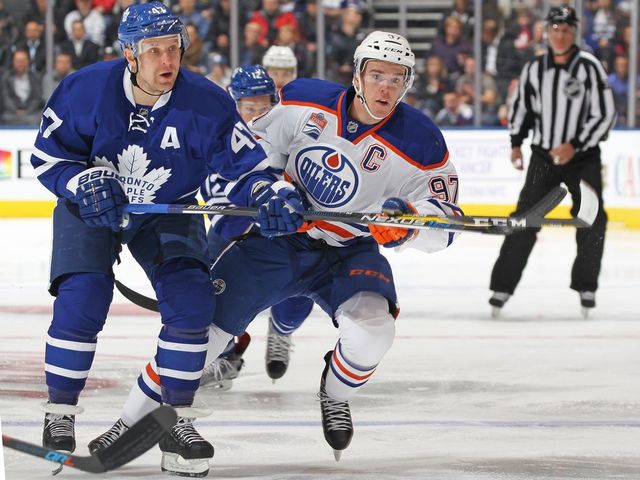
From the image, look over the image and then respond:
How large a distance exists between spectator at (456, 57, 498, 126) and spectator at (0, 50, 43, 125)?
2927 millimetres

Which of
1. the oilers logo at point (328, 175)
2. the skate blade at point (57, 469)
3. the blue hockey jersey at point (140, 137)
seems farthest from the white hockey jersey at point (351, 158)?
the skate blade at point (57, 469)

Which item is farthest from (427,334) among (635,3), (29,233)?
(635,3)

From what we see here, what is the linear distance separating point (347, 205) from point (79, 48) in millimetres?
6292

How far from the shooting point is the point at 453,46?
948cm

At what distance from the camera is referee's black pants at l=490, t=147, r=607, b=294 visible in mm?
5816

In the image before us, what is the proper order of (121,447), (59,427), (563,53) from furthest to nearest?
(563,53) < (59,427) < (121,447)

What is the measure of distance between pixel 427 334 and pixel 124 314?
1249 millimetres

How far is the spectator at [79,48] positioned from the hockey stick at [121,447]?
270 inches

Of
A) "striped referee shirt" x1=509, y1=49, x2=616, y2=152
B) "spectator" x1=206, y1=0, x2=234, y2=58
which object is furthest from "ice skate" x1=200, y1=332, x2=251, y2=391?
"spectator" x1=206, y1=0, x2=234, y2=58

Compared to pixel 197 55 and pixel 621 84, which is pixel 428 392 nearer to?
pixel 621 84

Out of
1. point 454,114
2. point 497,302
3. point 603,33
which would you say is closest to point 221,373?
point 497,302

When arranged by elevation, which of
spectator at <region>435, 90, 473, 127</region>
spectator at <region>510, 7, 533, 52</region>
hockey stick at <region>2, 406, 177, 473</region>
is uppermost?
hockey stick at <region>2, 406, 177, 473</region>

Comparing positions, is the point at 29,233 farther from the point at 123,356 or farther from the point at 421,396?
the point at 421,396

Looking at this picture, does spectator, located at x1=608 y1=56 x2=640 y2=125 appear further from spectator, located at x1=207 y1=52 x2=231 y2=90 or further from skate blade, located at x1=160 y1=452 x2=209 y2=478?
skate blade, located at x1=160 y1=452 x2=209 y2=478
